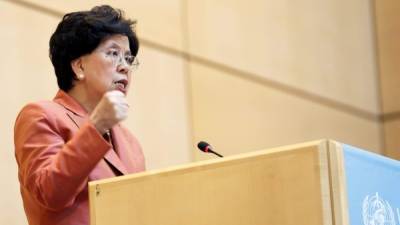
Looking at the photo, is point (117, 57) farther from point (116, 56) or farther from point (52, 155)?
point (52, 155)

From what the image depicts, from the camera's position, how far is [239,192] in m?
1.29

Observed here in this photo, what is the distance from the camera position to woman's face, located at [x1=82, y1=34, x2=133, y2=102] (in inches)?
66.0

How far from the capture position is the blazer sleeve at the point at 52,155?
1388 mm

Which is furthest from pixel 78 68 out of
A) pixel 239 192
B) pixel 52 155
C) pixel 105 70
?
pixel 239 192

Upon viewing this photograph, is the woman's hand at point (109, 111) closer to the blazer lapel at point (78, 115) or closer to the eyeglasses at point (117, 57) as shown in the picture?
the blazer lapel at point (78, 115)

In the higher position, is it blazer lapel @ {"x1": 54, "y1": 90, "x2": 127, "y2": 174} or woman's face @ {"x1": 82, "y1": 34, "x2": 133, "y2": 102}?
woman's face @ {"x1": 82, "y1": 34, "x2": 133, "y2": 102}

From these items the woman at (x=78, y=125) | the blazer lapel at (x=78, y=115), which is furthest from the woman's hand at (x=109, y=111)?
the blazer lapel at (x=78, y=115)

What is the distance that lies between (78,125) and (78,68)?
6.4 inches

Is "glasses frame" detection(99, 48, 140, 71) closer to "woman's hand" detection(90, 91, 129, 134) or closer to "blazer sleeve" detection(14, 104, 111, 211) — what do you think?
"blazer sleeve" detection(14, 104, 111, 211)

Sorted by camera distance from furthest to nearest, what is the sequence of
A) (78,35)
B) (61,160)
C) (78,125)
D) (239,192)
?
(78,35)
(78,125)
(61,160)
(239,192)

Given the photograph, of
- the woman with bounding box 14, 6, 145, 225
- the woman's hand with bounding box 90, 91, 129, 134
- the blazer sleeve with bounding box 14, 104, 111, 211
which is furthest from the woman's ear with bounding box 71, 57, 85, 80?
the woman's hand with bounding box 90, 91, 129, 134

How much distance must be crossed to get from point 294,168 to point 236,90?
1.97 meters

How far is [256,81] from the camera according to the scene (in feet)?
10.8

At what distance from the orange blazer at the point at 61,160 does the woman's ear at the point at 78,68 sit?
0.17 feet
